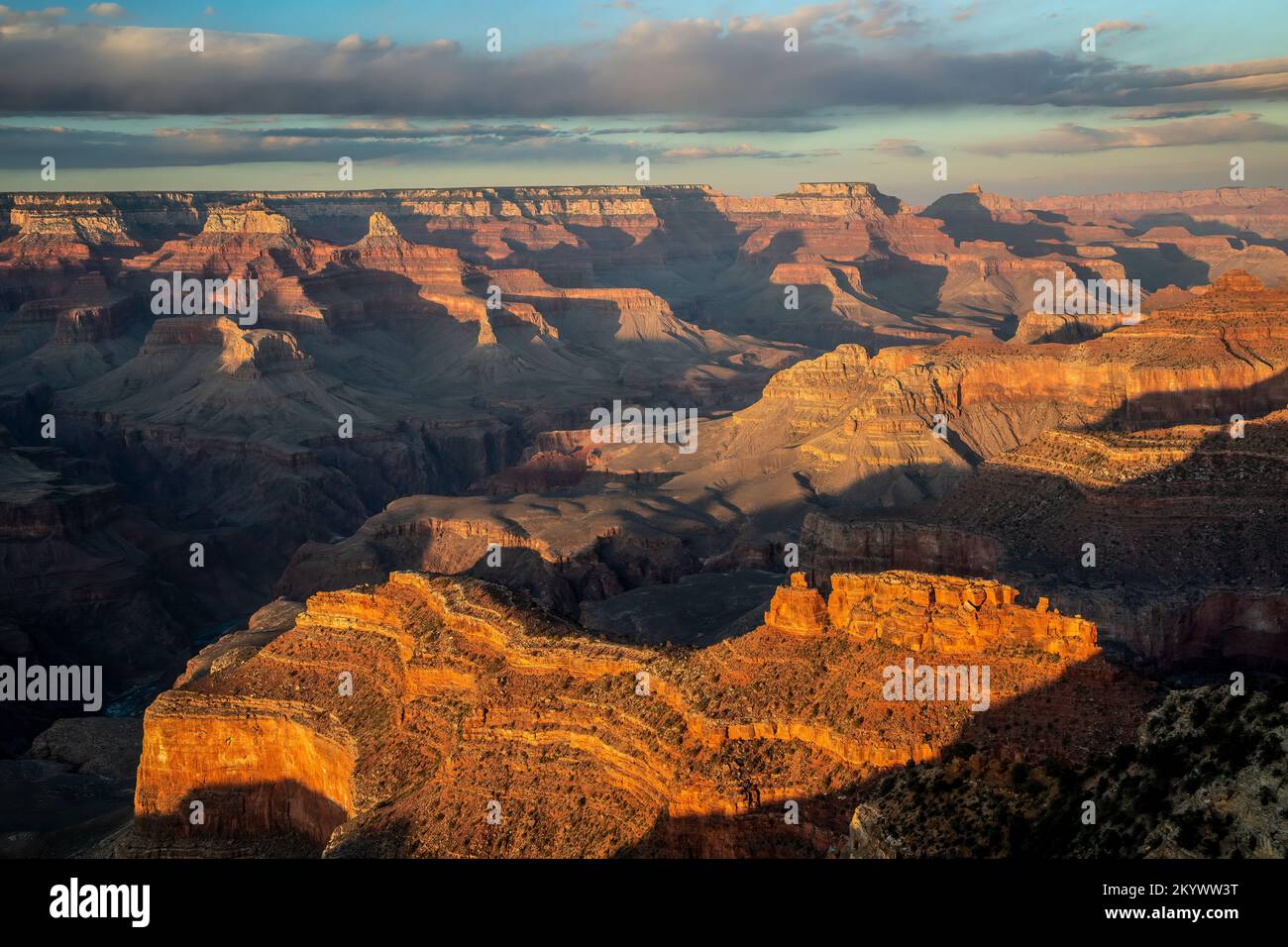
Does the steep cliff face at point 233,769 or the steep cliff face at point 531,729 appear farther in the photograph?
the steep cliff face at point 233,769

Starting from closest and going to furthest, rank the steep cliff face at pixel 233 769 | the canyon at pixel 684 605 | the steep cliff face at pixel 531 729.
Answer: the steep cliff face at pixel 531 729, the canyon at pixel 684 605, the steep cliff face at pixel 233 769

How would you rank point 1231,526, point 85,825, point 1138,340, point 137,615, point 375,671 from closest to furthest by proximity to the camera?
point 375,671 → point 85,825 → point 1231,526 → point 1138,340 → point 137,615

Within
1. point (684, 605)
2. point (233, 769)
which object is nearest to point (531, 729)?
point (233, 769)

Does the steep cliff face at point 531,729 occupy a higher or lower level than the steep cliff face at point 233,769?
higher

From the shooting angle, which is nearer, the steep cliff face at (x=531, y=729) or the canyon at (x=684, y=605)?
the steep cliff face at (x=531, y=729)

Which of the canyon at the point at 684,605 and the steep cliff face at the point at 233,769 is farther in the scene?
the steep cliff face at the point at 233,769

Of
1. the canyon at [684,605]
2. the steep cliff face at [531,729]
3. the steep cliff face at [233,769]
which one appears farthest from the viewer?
the steep cliff face at [233,769]
